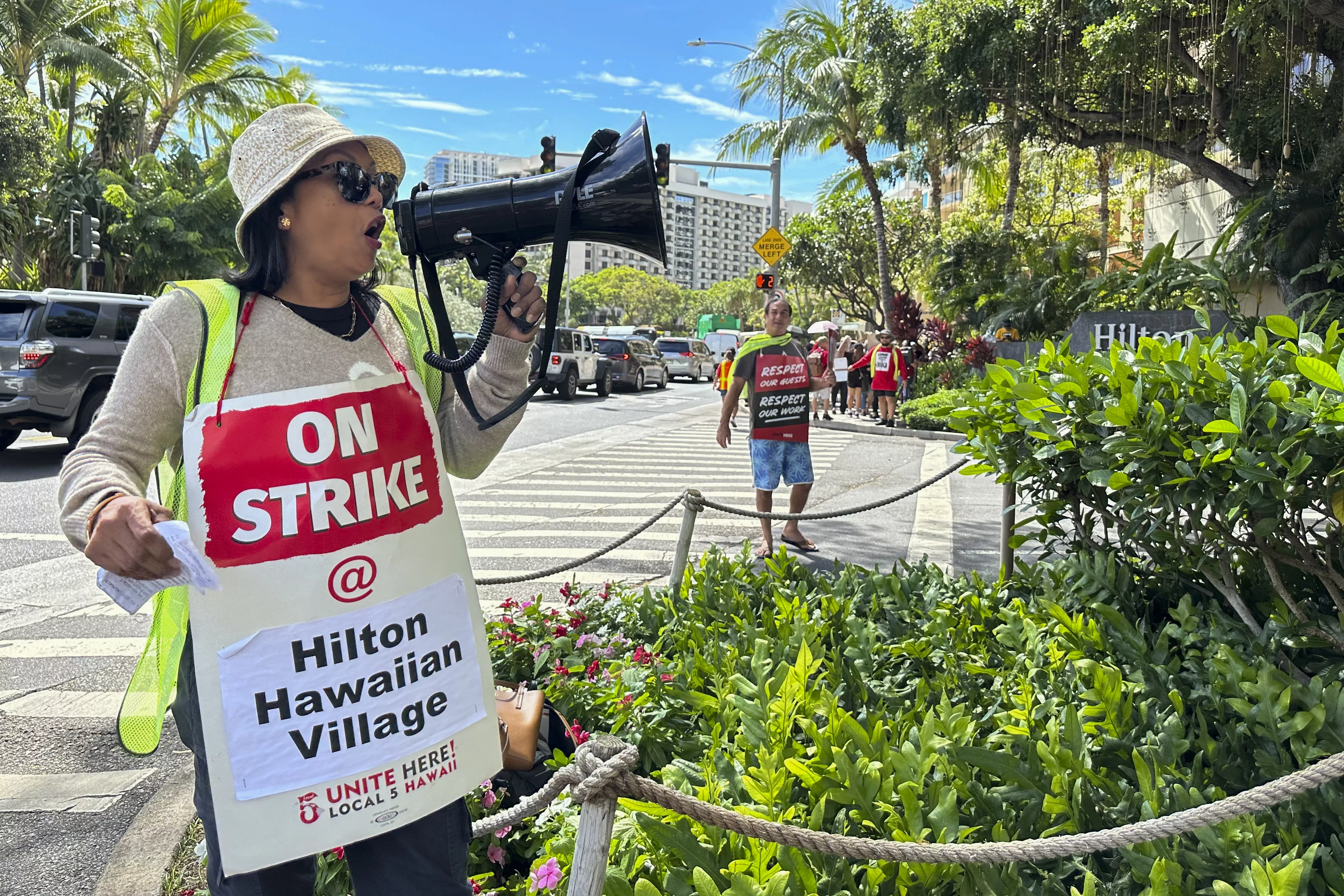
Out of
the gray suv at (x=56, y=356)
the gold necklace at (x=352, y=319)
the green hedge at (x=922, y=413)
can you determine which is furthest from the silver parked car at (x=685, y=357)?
the gold necklace at (x=352, y=319)

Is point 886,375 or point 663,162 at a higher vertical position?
point 663,162

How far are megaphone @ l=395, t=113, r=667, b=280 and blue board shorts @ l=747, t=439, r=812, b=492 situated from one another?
4884mm

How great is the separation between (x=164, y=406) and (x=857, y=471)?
34.4ft

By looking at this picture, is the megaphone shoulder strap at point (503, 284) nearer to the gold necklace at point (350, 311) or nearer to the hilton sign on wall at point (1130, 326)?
the gold necklace at point (350, 311)

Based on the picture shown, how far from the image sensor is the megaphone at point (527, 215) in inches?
72.5

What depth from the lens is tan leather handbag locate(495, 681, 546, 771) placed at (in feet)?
8.20

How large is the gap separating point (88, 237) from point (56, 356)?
8.85 metres

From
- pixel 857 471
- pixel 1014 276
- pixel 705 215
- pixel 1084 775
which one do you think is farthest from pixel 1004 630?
pixel 705 215

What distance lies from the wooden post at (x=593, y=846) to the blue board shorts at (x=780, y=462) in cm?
526

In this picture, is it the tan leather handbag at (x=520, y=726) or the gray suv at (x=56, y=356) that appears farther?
the gray suv at (x=56, y=356)

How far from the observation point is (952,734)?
92.0 inches

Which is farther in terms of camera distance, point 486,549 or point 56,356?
point 56,356

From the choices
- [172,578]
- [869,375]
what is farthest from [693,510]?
[869,375]

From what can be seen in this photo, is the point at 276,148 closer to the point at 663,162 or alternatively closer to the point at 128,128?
the point at 663,162
